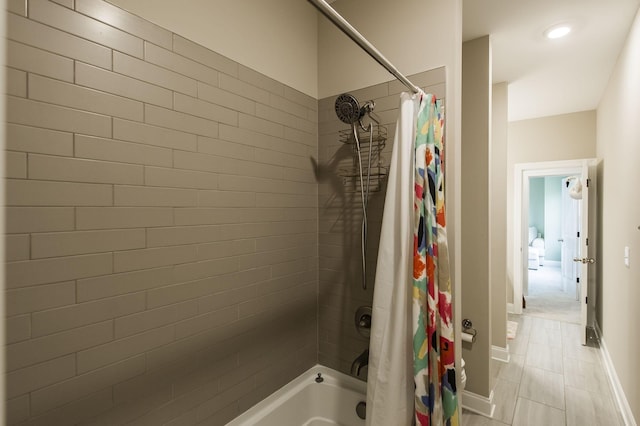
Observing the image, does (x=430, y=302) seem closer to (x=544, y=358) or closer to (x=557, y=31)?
(x=557, y=31)

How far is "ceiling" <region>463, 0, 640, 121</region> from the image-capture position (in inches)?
79.9

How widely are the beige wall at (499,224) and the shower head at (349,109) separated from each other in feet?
5.72

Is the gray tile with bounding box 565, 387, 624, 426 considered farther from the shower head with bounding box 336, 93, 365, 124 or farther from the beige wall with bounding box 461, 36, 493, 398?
the shower head with bounding box 336, 93, 365, 124

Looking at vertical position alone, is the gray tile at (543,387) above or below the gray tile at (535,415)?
above

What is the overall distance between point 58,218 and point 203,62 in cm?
88

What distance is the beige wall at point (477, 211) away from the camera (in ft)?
7.32

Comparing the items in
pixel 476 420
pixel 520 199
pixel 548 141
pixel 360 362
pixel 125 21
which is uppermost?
pixel 548 141

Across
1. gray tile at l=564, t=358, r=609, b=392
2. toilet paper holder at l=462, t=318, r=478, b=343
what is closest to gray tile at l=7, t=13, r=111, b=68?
toilet paper holder at l=462, t=318, r=478, b=343

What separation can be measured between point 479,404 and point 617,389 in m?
1.12

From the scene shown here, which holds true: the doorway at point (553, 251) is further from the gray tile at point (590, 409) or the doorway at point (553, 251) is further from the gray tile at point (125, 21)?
the gray tile at point (125, 21)

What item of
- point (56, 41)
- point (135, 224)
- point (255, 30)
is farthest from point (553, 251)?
point (56, 41)

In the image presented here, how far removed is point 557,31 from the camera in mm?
2258

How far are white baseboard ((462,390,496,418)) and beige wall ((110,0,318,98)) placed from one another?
240 centimetres

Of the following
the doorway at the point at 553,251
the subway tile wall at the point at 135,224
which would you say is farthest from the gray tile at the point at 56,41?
the doorway at the point at 553,251
